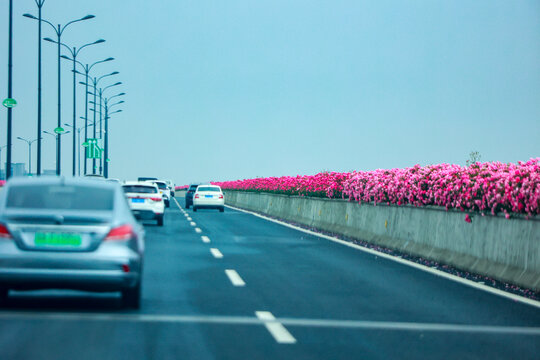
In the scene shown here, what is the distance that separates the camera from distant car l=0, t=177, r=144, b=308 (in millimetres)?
8781

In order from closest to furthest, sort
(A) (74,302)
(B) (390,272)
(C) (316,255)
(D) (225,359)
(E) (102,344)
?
(D) (225,359), (E) (102,344), (A) (74,302), (B) (390,272), (C) (316,255)

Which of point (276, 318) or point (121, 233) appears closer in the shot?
point (121, 233)

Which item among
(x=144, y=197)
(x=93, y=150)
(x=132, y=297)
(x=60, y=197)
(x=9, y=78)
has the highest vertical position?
(x=9, y=78)

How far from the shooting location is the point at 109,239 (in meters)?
9.11

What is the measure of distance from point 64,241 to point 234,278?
4.51m

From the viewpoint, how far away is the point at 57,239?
8.95 m

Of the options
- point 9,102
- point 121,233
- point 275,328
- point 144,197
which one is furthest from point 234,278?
point 9,102

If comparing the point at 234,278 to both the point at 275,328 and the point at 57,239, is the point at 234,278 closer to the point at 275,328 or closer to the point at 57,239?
the point at 275,328

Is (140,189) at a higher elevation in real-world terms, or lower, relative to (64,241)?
higher

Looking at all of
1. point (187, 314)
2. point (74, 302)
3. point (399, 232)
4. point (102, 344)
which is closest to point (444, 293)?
point (187, 314)

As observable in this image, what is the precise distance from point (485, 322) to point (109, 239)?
4205 millimetres

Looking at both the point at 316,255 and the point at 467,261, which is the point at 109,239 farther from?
the point at 316,255

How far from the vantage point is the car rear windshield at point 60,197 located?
367 inches

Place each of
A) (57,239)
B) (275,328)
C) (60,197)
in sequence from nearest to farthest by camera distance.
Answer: (275,328)
(57,239)
(60,197)
